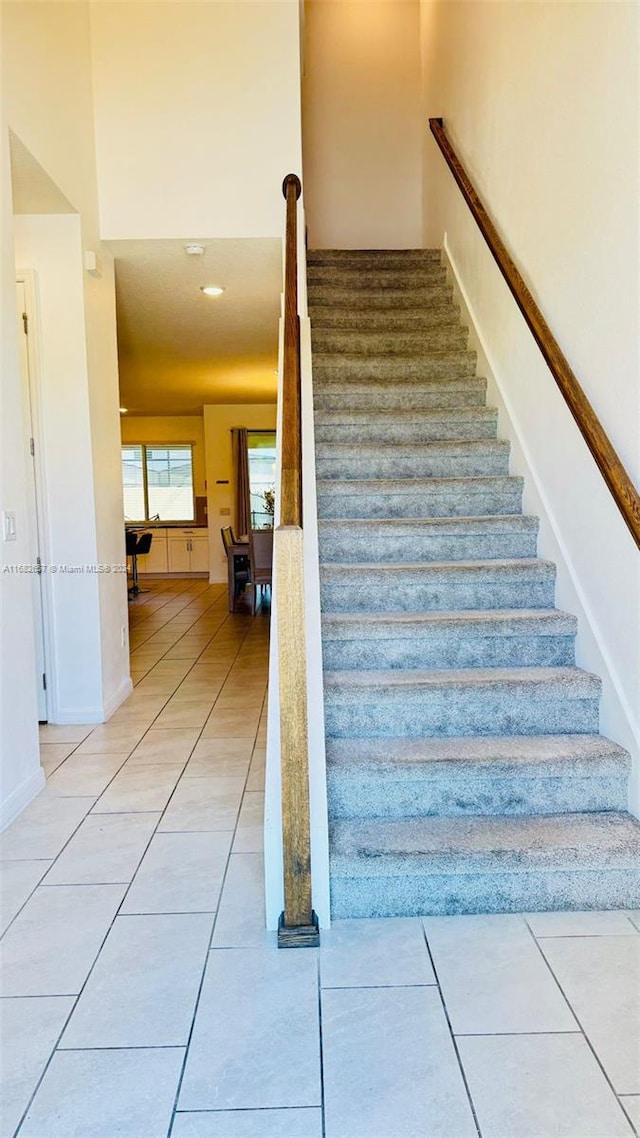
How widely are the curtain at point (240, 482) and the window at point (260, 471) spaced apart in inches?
6.8

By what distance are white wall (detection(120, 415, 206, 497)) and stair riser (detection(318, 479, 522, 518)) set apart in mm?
8047

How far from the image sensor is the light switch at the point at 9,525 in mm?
2488

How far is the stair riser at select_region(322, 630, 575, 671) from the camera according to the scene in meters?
2.49

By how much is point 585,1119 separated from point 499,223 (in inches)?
137

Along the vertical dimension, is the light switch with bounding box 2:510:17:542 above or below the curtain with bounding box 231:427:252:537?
below

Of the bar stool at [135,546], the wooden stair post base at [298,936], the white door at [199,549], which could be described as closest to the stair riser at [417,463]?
the wooden stair post base at [298,936]

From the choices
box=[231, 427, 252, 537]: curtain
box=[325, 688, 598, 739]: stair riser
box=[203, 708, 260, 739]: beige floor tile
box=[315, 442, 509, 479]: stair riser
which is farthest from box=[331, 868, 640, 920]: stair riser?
box=[231, 427, 252, 537]: curtain

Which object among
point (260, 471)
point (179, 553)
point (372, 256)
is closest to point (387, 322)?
point (372, 256)

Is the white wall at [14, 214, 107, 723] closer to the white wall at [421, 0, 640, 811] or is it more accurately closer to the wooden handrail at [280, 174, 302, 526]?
the wooden handrail at [280, 174, 302, 526]

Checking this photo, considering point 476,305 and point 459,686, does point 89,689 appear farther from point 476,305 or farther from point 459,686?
point 476,305

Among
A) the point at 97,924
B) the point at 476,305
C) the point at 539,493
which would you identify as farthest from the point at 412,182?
the point at 97,924

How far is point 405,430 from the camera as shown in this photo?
3.47 m

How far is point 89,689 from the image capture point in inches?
140

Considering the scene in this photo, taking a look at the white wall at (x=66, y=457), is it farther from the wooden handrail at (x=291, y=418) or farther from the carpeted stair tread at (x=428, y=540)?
the carpeted stair tread at (x=428, y=540)
